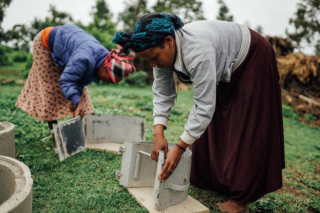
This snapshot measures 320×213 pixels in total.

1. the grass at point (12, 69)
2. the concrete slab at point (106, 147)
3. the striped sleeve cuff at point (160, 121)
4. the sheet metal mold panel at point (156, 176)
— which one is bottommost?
the grass at point (12, 69)

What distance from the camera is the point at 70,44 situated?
2.76 meters

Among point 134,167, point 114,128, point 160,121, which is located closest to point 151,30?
point 160,121

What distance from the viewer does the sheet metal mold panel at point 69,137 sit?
2578 millimetres

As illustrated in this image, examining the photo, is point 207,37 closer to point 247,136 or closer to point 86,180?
point 247,136

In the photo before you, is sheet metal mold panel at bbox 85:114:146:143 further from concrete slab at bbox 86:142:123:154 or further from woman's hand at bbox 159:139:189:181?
woman's hand at bbox 159:139:189:181

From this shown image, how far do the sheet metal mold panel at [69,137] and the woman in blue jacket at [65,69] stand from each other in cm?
16

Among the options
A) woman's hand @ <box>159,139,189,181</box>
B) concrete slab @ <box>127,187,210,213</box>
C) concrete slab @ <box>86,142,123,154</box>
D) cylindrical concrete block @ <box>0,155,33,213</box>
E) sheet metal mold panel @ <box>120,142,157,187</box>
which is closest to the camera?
cylindrical concrete block @ <box>0,155,33,213</box>

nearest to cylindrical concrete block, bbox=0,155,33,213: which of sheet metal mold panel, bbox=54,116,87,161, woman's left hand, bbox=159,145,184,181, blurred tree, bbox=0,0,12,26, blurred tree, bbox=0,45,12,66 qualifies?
woman's left hand, bbox=159,145,184,181

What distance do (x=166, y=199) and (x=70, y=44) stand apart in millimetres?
1959

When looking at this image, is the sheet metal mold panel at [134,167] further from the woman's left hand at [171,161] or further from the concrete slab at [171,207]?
the woman's left hand at [171,161]

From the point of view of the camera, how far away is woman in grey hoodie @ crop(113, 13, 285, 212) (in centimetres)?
159

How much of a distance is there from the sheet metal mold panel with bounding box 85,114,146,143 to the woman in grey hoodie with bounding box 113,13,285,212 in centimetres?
136

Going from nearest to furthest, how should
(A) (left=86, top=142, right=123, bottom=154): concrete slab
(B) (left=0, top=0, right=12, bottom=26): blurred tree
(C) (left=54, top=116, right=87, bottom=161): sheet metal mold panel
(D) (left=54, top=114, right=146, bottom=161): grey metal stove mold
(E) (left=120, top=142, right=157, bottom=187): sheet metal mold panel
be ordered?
(E) (left=120, top=142, right=157, bottom=187): sheet metal mold panel → (C) (left=54, top=116, right=87, bottom=161): sheet metal mold panel → (A) (left=86, top=142, right=123, bottom=154): concrete slab → (D) (left=54, top=114, right=146, bottom=161): grey metal stove mold → (B) (left=0, top=0, right=12, bottom=26): blurred tree

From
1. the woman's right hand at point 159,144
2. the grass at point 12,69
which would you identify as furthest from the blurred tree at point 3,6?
the woman's right hand at point 159,144
